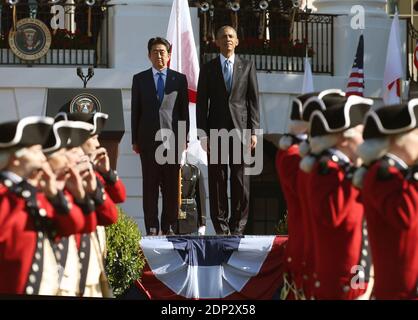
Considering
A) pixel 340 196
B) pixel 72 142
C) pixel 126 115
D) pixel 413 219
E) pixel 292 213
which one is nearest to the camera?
pixel 413 219

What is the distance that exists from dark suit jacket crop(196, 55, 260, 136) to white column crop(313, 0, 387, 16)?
27.6 ft

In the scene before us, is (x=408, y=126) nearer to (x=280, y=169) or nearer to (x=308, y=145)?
(x=308, y=145)

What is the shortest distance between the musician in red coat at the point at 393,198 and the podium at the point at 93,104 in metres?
6.69

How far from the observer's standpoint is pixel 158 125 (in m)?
13.9

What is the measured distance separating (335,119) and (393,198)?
3.28 feet

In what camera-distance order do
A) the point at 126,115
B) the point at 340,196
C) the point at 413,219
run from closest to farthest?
1. the point at 413,219
2. the point at 340,196
3. the point at 126,115

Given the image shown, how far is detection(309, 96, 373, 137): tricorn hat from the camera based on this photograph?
31.9 feet

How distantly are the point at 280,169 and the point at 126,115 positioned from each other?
32.0 feet

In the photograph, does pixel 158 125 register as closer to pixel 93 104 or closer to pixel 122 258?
pixel 122 258

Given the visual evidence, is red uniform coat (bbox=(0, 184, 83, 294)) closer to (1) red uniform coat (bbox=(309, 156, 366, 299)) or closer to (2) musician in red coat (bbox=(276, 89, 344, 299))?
(1) red uniform coat (bbox=(309, 156, 366, 299))

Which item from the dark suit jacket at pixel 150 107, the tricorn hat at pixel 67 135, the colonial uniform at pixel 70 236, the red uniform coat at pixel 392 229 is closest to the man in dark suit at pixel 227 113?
the dark suit jacket at pixel 150 107

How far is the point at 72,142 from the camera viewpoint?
10.2 m

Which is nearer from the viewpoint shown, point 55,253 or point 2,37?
point 55,253
